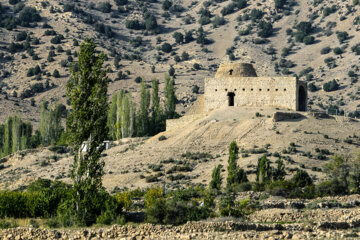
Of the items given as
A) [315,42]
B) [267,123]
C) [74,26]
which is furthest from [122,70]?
[267,123]

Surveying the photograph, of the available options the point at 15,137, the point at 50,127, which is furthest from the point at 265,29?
the point at 15,137

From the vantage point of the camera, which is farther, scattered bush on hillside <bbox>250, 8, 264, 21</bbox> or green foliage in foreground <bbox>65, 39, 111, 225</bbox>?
scattered bush on hillside <bbox>250, 8, 264, 21</bbox>

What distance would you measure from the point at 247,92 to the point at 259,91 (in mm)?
1030

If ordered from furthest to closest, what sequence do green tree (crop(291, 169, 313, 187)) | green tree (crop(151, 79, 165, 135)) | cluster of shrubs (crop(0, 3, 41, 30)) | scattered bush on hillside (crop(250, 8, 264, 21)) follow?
scattered bush on hillside (crop(250, 8, 264, 21)), cluster of shrubs (crop(0, 3, 41, 30)), green tree (crop(151, 79, 165, 135)), green tree (crop(291, 169, 313, 187))

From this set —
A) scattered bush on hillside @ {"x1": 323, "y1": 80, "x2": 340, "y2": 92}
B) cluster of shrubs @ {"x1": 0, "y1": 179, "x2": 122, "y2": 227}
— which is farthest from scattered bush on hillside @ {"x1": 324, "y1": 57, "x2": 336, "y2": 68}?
cluster of shrubs @ {"x1": 0, "y1": 179, "x2": 122, "y2": 227}

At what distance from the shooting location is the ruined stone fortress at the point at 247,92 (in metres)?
56.4

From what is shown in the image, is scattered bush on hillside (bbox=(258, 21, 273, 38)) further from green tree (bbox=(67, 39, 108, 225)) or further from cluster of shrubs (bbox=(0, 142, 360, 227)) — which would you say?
green tree (bbox=(67, 39, 108, 225))

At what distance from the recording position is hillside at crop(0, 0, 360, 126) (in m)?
92.9

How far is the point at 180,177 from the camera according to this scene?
155 ft

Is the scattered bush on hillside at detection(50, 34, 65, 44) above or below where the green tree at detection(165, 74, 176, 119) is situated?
above

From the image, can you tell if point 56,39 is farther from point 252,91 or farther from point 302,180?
point 302,180

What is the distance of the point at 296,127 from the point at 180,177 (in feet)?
37.4

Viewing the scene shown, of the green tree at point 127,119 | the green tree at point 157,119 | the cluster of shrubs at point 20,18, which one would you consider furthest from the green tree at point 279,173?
the cluster of shrubs at point 20,18

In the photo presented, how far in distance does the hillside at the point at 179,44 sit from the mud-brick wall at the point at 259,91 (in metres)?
27.9
